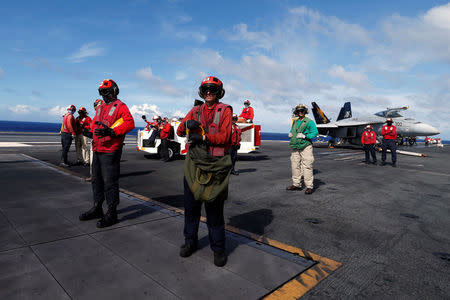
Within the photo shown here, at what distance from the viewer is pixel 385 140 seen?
36.9ft

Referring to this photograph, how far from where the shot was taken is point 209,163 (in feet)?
Result: 7.82

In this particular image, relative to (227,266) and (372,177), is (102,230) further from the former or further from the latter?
(372,177)

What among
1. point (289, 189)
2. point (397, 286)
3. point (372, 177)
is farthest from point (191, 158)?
point (372, 177)

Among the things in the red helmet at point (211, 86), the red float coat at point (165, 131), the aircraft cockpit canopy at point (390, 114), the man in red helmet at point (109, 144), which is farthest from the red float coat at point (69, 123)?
the aircraft cockpit canopy at point (390, 114)

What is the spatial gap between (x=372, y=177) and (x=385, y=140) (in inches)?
158

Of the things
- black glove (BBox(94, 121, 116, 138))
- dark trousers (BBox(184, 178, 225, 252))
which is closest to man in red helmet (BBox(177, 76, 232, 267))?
dark trousers (BBox(184, 178, 225, 252))

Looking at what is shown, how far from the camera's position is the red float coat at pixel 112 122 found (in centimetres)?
340

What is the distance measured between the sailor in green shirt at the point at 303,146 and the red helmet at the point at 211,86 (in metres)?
3.53

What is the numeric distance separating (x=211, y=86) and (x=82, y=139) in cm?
773

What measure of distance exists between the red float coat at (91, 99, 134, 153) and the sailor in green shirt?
3738 mm

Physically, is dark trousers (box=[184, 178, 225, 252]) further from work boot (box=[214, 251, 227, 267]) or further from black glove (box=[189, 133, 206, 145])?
black glove (box=[189, 133, 206, 145])

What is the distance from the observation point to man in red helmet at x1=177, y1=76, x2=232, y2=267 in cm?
240

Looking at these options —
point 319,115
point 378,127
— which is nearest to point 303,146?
point 378,127

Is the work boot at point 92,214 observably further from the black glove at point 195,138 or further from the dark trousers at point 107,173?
the black glove at point 195,138
